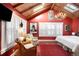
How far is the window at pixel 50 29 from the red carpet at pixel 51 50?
0.46 ft

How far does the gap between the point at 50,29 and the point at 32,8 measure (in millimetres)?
340

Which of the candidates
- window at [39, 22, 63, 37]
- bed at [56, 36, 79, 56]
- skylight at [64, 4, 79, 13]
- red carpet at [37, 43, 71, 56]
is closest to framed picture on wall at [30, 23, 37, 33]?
window at [39, 22, 63, 37]

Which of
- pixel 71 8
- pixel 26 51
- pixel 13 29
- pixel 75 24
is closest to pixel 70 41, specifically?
pixel 75 24

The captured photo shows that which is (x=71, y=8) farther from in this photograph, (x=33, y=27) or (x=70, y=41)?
(x=33, y=27)

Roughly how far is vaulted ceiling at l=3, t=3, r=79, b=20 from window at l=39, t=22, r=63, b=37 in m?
0.15

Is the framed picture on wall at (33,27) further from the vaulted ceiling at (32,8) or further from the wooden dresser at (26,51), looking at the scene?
the wooden dresser at (26,51)

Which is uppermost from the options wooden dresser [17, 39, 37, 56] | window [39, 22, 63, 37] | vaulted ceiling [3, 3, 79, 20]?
vaulted ceiling [3, 3, 79, 20]

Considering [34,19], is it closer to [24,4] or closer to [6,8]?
[24,4]

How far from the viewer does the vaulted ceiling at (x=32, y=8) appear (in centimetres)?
168

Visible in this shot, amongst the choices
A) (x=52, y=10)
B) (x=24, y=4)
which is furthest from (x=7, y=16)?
(x=52, y=10)

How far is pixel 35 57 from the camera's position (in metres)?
1.66

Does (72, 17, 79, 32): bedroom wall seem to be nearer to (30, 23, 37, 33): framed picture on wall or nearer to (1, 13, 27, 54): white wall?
(30, 23, 37, 33): framed picture on wall

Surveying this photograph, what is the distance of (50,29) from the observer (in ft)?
6.03

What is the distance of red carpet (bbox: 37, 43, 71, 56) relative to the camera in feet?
5.69
